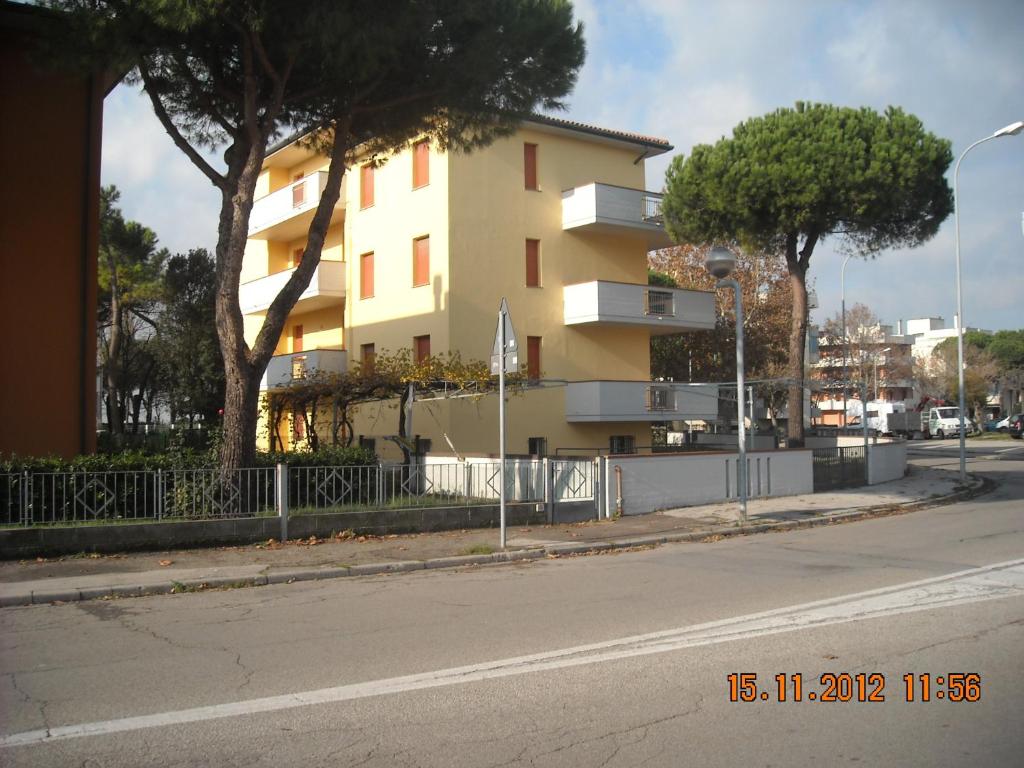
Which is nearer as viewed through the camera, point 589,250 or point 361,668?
point 361,668

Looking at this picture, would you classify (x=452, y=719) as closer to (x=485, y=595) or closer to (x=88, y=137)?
(x=485, y=595)

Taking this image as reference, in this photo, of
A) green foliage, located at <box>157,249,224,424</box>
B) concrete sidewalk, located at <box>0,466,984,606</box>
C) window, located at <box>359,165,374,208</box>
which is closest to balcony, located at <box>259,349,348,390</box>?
green foliage, located at <box>157,249,224,424</box>

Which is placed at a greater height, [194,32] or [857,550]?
[194,32]

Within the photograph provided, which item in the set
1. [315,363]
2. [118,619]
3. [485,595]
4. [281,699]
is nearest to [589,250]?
[315,363]

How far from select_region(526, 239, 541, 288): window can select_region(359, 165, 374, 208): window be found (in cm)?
507

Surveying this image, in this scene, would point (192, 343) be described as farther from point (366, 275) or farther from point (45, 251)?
point (45, 251)

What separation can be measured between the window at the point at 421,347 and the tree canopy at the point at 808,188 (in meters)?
8.50

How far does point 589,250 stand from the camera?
90.1 feet

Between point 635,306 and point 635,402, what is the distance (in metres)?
2.87

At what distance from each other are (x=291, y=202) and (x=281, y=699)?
24520mm

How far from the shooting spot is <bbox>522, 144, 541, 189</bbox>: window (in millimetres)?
26156
